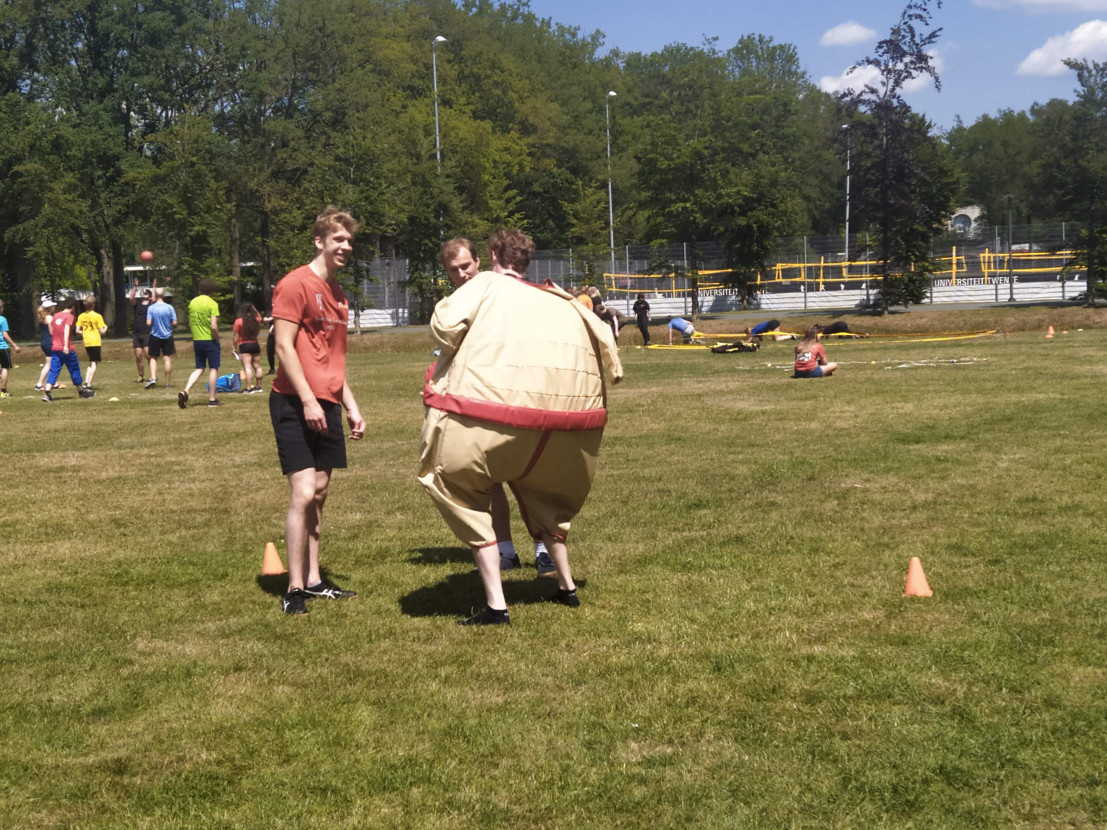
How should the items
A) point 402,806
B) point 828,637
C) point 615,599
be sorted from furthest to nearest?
point 615,599
point 828,637
point 402,806

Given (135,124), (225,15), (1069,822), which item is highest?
(225,15)

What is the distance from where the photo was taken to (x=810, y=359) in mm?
20719

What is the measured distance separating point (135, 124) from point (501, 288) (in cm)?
6302

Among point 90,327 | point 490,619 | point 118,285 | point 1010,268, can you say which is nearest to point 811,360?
point 90,327

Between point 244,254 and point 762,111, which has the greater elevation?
point 762,111

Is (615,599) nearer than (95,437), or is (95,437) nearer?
(615,599)

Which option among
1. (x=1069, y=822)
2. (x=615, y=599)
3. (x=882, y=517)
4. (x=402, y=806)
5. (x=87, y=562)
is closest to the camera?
(x=1069, y=822)

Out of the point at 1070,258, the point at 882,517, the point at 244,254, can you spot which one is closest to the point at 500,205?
the point at 244,254

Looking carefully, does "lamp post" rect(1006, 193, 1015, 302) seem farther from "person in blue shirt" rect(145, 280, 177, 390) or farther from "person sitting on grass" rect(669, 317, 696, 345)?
"person in blue shirt" rect(145, 280, 177, 390)

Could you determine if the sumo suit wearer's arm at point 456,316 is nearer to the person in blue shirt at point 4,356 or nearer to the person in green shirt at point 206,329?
the person in green shirt at point 206,329

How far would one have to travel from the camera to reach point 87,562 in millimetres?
8227

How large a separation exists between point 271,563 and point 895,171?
3359cm

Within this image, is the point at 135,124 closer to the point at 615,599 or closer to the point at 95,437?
the point at 95,437

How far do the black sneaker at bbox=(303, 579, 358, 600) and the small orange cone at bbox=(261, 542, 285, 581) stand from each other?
731 millimetres
